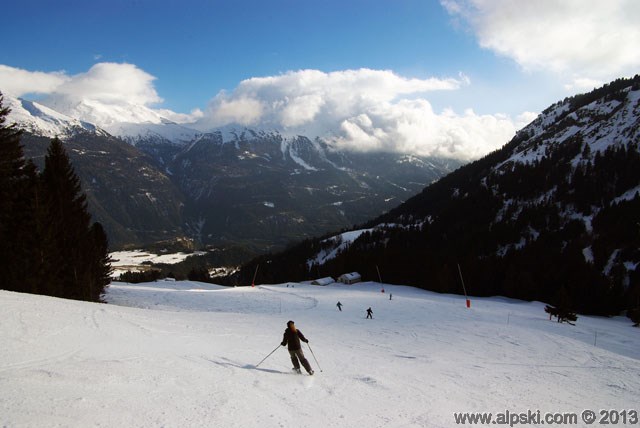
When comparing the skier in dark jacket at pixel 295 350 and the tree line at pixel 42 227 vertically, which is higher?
the tree line at pixel 42 227

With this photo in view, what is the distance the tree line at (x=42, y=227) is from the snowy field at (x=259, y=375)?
380 inches

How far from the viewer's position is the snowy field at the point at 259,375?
1041 cm

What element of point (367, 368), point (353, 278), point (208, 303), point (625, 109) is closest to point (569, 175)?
point (625, 109)

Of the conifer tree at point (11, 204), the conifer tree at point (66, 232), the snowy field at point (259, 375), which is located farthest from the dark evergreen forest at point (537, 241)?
the conifer tree at point (11, 204)

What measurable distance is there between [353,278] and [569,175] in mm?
108376

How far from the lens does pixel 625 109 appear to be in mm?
175500

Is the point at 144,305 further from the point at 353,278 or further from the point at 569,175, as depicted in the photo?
the point at 569,175

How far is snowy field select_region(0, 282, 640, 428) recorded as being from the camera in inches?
410

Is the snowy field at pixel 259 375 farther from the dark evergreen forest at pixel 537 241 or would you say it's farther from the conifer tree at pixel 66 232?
the dark evergreen forest at pixel 537 241

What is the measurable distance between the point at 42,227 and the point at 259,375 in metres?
27.7

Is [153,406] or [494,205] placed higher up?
[494,205]

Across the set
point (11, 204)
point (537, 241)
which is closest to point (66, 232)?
point (11, 204)

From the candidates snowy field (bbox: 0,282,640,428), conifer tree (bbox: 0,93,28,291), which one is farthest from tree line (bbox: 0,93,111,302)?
snowy field (bbox: 0,282,640,428)

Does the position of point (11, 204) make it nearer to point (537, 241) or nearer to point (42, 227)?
point (42, 227)
